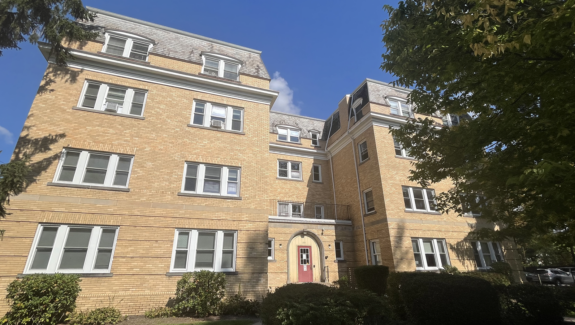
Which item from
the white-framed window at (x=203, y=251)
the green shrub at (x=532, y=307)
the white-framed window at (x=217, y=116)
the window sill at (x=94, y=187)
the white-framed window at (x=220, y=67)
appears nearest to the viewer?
the green shrub at (x=532, y=307)

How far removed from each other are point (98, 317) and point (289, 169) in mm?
16152

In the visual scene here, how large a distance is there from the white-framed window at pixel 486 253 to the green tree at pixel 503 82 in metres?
12.1

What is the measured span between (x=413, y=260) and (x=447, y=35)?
45.4 feet

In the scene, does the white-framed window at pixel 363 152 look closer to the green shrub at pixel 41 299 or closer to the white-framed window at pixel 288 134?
the white-framed window at pixel 288 134

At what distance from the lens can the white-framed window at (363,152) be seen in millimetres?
19834

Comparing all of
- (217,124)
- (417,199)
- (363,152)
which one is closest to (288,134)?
(363,152)

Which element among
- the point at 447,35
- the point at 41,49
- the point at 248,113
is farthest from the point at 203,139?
the point at 447,35

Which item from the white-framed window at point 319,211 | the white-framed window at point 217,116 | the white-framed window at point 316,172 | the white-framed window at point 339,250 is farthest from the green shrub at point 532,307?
the white-framed window at point 316,172

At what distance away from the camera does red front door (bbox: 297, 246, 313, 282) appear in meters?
17.8

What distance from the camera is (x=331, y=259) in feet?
60.5

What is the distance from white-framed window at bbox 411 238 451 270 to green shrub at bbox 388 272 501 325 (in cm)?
1067

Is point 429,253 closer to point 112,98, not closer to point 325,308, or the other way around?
point 325,308

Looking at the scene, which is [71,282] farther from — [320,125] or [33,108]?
[320,125]

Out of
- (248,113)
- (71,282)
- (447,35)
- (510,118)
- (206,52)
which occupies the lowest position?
(71,282)
